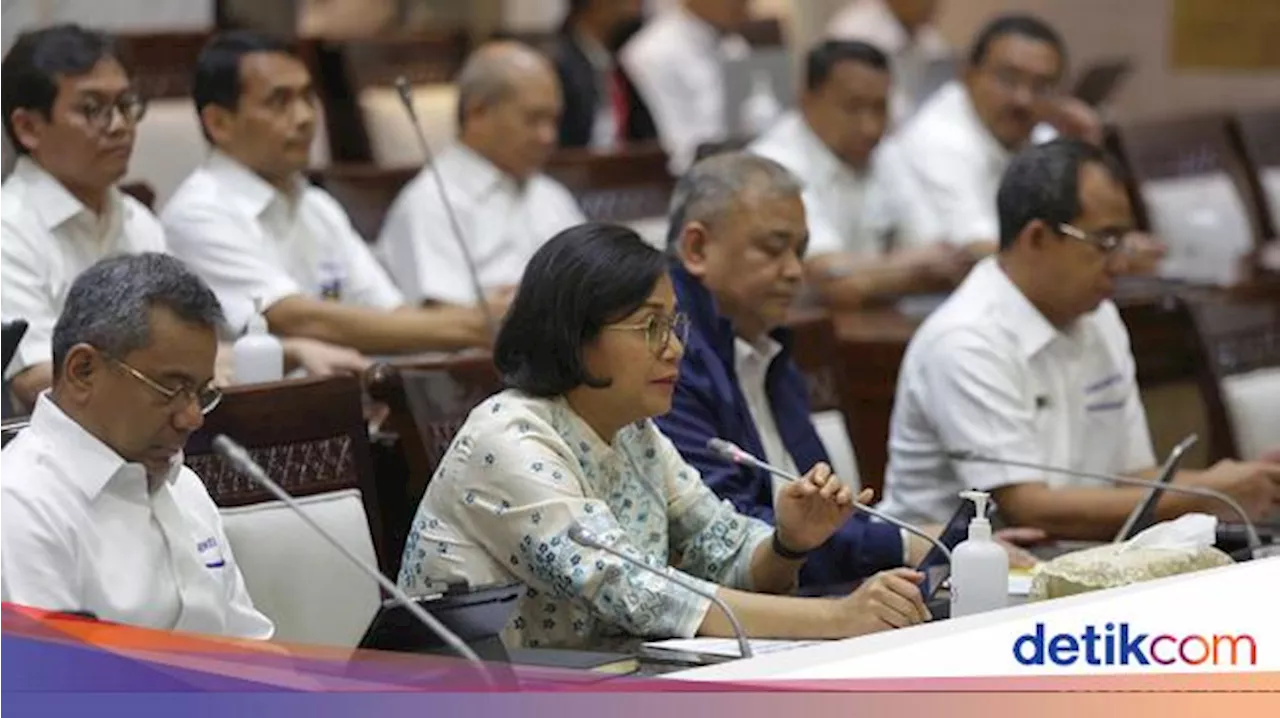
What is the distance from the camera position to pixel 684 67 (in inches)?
277

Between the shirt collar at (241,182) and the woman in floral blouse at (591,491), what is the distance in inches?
57.9

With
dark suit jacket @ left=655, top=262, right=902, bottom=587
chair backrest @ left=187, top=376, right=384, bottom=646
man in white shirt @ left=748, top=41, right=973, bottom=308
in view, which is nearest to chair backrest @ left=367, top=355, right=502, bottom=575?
chair backrest @ left=187, top=376, right=384, bottom=646

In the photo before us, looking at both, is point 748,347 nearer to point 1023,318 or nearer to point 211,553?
point 1023,318

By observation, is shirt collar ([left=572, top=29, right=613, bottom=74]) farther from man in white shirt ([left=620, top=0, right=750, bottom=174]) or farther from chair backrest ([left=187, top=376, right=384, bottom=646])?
chair backrest ([left=187, top=376, right=384, bottom=646])

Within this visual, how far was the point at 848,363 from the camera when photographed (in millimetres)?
4520

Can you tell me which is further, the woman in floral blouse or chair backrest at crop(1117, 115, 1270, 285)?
chair backrest at crop(1117, 115, 1270, 285)

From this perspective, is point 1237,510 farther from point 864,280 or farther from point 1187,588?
point 864,280

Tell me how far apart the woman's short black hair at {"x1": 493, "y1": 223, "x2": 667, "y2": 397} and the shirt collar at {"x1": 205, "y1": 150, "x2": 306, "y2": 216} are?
1505 mm

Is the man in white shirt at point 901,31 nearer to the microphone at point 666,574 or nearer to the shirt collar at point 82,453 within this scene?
the microphone at point 666,574

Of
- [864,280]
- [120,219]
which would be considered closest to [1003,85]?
[864,280]

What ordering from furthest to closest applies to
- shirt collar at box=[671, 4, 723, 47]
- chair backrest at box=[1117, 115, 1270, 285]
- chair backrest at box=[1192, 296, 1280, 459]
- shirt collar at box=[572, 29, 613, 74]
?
shirt collar at box=[572, 29, 613, 74]
shirt collar at box=[671, 4, 723, 47]
chair backrest at box=[1117, 115, 1270, 285]
chair backrest at box=[1192, 296, 1280, 459]

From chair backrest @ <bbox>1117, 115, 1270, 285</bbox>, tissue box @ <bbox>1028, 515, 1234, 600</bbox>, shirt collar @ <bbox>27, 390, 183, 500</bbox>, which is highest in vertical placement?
shirt collar @ <bbox>27, 390, 183, 500</bbox>

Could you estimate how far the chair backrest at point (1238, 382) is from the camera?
4.14m

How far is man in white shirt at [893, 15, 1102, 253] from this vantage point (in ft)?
18.7
